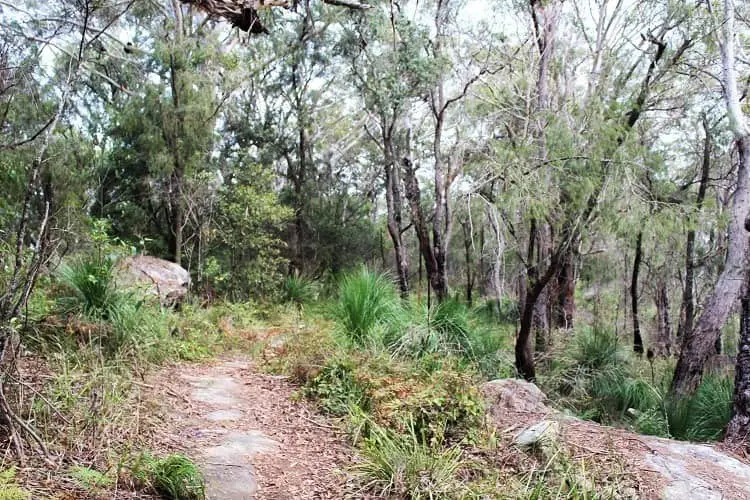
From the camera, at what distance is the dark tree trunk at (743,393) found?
4.69 m

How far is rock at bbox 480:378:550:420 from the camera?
453 cm

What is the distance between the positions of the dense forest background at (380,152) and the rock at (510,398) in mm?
1558

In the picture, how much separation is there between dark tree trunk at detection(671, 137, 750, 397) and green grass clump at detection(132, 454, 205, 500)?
20.5ft

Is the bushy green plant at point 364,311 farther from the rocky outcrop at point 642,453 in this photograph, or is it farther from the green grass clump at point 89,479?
the green grass clump at point 89,479

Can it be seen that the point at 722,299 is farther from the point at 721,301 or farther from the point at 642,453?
the point at 642,453

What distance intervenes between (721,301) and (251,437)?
6.08 m

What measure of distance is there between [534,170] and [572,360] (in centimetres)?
335

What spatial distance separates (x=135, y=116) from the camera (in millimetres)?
8469

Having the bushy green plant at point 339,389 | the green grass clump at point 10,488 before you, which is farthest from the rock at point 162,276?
the green grass clump at point 10,488

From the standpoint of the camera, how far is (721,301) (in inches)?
270

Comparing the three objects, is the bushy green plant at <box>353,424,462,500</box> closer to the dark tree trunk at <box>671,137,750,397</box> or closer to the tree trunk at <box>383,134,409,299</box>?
the dark tree trunk at <box>671,137,750,397</box>

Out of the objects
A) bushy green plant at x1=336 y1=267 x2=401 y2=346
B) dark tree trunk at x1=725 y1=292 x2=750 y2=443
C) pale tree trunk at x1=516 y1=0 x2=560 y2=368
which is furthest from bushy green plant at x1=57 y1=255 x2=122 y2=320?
dark tree trunk at x1=725 y1=292 x2=750 y2=443

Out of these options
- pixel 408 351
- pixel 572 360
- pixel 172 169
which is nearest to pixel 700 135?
pixel 572 360

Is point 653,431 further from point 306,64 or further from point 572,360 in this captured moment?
point 306,64
